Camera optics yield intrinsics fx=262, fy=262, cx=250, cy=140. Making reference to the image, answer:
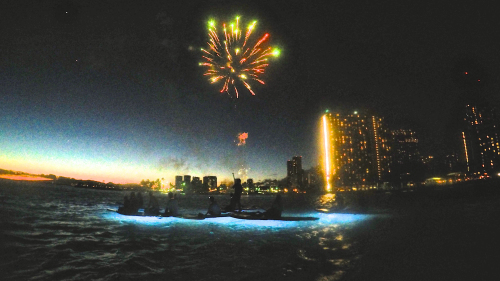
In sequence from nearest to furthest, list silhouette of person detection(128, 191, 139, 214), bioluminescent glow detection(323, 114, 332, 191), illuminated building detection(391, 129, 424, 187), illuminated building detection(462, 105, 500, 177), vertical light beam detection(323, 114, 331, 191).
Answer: silhouette of person detection(128, 191, 139, 214), illuminated building detection(462, 105, 500, 177), illuminated building detection(391, 129, 424, 187), bioluminescent glow detection(323, 114, 332, 191), vertical light beam detection(323, 114, 331, 191)

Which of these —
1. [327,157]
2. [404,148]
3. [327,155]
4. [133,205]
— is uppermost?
[404,148]

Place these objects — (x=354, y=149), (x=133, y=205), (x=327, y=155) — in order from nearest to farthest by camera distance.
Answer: (x=133, y=205) → (x=354, y=149) → (x=327, y=155)

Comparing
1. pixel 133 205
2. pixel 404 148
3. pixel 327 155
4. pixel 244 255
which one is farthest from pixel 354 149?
pixel 244 255

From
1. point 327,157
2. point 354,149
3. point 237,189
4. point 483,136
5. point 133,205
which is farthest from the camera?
point 327,157

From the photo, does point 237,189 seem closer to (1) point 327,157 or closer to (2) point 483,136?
(2) point 483,136

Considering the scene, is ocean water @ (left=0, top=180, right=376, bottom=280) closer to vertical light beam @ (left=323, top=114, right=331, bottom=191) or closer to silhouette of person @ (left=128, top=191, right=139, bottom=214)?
silhouette of person @ (left=128, top=191, right=139, bottom=214)

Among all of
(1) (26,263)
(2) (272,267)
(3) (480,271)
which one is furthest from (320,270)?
(1) (26,263)

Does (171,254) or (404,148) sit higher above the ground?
(404,148)

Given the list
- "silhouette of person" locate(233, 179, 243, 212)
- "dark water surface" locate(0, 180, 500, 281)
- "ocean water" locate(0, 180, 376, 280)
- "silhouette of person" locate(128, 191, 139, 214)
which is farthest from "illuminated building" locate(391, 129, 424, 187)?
"ocean water" locate(0, 180, 376, 280)
